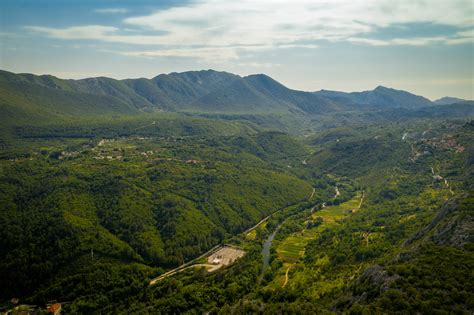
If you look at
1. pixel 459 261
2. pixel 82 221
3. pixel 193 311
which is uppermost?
pixel 459 261

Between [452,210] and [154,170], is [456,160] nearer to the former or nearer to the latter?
[452,210]

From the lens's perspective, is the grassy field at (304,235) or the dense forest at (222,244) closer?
the dense forest at (222,244)

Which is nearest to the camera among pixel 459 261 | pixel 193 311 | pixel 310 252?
pixel 459 261

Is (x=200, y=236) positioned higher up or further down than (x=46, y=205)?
further down

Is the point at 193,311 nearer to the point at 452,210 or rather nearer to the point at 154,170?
the point at 452,210

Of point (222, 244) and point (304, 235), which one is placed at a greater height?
point (304, 235)

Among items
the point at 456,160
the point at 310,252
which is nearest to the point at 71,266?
the point at 310,252

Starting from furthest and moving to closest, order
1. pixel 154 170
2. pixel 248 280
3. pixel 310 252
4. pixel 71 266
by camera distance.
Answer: pixel 154 170
pixel 310 252
pixel 71 266
pixel 248 280

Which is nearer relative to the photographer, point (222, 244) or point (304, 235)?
point (222, 244)

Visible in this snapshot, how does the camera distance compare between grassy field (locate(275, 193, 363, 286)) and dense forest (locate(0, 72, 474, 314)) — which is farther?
grassy field (locate(275, 193, 363, 286))

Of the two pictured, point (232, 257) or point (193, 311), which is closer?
point (193, 311)
